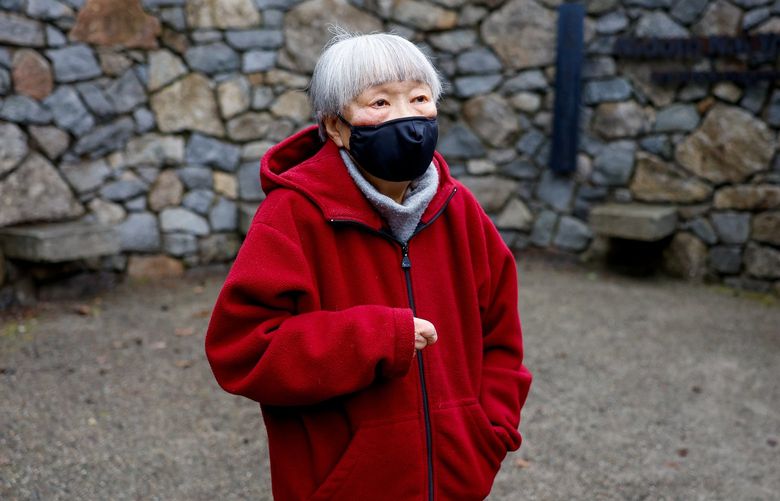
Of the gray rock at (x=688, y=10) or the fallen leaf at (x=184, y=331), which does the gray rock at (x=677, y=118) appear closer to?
the gray rock at (x=688, y=10)

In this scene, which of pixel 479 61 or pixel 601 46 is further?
pixel 479 61

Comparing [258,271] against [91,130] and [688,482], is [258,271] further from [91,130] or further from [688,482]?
[91,130]

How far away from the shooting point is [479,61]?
19.4ft

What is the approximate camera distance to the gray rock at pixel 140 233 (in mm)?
5383

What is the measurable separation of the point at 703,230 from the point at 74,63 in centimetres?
471

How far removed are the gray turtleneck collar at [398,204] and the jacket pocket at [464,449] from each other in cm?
36

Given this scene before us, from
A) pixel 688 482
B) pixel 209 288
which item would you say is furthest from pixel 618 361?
pixel 209 288

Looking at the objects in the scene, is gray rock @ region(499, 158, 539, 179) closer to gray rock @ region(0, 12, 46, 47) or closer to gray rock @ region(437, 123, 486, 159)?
gray rock @ region(437, 123, 486, 159)

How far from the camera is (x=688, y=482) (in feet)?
9.21

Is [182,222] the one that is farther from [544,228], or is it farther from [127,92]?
[544,228]

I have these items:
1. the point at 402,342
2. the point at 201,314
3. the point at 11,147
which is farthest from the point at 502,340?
the point at 11,147

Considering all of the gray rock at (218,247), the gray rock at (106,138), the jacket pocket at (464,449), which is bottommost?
the gray rock at (218,247)

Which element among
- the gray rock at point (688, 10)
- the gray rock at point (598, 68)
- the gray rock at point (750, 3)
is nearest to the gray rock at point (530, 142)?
the gray rock at point (598, 68)

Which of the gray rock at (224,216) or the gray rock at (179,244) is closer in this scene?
the gray rock at (179,244)
